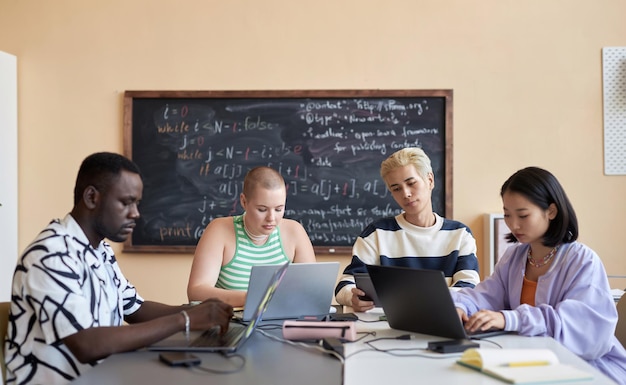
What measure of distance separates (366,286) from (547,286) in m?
0.59

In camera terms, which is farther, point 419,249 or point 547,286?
point 419,249

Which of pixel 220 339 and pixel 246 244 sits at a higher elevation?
pixel 246 244

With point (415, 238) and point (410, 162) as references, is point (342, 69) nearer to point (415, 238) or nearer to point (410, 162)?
point (410, 162)

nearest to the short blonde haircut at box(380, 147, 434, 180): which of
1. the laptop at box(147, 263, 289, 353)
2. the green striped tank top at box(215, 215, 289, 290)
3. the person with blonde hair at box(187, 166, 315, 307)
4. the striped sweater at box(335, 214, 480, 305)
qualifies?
the striped sweater at box(335, 214, 480, 305)

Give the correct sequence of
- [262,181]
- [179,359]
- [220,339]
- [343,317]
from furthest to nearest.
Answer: [262,181], [343,317], [220,339], [179,359]

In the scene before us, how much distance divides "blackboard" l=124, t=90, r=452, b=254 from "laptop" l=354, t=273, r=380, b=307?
1670 mm

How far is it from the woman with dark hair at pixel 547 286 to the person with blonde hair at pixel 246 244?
78 centimetres

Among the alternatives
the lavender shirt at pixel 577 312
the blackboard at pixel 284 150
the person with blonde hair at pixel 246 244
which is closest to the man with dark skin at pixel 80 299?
the person with blonde hair at pixel 246 244

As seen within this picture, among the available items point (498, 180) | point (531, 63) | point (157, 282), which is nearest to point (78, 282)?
point (157, 282)

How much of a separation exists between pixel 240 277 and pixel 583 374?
1.53 m

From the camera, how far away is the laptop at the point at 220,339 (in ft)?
5.81

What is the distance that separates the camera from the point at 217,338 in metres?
1.90

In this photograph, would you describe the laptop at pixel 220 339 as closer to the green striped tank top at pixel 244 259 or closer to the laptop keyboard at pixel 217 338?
the laptop keyboard at pixel 217 338

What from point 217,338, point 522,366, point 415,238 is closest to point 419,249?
point 415,238
